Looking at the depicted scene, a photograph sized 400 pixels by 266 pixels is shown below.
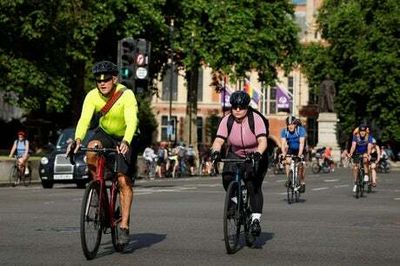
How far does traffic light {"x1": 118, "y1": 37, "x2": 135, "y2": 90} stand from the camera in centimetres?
2902

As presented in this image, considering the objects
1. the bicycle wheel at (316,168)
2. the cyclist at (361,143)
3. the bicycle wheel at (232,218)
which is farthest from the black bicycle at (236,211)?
the bicycle wheel at (316,168)

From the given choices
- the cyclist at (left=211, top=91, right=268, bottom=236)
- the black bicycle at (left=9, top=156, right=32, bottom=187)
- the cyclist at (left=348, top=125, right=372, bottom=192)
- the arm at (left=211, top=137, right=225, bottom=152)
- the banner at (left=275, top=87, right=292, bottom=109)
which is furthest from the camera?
the banner at (left=275, top=87, right=292, bottom=109)

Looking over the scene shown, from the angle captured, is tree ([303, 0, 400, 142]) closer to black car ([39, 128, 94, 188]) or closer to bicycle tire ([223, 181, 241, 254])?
black car ([39, 128, 94, 188])

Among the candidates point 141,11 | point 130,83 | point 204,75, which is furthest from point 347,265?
point 204,75

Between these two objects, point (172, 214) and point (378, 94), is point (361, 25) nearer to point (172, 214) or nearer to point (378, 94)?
point (378, 94)

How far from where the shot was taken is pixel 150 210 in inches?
812

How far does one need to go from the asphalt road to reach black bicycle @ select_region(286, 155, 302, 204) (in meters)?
0.64

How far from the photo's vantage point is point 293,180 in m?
25.6

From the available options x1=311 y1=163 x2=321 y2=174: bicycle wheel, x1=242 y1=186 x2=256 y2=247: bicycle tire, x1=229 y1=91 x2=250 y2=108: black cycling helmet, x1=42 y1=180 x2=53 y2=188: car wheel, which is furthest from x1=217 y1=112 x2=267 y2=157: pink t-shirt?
x1=311 y1=163 x2=321 y2=174: bicycle wheel

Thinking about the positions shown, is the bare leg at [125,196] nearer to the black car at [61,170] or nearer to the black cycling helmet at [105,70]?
the black cycling helmet at [105,70]

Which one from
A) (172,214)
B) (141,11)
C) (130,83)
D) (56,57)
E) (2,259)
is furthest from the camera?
(141,11)

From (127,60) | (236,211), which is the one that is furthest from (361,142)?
(236,211)

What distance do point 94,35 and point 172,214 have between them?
3482cm

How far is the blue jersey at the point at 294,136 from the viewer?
2514 centimetres
